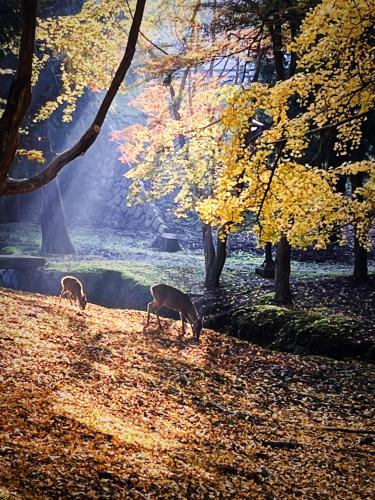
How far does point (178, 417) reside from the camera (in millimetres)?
6355

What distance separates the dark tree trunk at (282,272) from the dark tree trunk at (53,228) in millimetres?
12156

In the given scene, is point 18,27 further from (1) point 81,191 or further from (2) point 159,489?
(1) point 81,191

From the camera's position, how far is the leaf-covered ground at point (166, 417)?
4.30 meters

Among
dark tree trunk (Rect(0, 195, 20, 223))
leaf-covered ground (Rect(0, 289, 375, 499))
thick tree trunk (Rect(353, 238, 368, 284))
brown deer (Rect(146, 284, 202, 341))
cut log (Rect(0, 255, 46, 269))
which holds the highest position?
dark tree trunk (Rect(0, 195, 20, 223))

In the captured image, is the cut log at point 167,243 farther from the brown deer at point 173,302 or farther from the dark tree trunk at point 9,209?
the brown deer at point 173,302

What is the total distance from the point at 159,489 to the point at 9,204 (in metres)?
26.7

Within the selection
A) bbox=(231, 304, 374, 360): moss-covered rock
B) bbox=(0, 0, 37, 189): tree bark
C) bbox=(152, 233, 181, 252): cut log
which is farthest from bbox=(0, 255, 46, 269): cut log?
bbox=(0, 0, 37, 189): tree bark

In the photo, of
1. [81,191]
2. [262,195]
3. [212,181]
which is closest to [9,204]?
[81,191]

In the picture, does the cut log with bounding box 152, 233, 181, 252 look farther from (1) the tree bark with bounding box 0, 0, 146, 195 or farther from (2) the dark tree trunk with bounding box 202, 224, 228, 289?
(1) the tree bark with bounding box 0, 0, 146, 195

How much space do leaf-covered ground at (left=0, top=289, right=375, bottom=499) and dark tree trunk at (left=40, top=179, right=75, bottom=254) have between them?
11.6 meters

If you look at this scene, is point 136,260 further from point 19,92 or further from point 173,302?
point 19,92

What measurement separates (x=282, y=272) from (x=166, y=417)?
24.3ft

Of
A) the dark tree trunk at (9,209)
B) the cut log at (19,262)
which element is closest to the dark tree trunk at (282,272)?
the cut log at (19,262)

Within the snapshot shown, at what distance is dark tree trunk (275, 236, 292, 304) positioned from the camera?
12.8m
